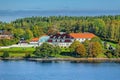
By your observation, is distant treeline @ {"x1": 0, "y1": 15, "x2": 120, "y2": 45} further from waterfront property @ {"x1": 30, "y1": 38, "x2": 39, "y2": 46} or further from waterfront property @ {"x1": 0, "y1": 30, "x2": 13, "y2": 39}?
waterfront property @ {"x1": 30, "y1": 38, "x2": 39, "y2": 46}

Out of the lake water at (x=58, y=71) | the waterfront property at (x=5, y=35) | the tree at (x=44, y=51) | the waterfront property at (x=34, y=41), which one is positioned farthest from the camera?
the waterfront property at (x=5, y=35)

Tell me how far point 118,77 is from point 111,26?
83.8 feet

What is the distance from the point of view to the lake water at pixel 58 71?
115 feet

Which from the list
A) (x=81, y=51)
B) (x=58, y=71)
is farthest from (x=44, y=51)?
(x=58, y=71)

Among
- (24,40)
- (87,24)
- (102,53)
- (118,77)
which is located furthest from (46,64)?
(87,24)

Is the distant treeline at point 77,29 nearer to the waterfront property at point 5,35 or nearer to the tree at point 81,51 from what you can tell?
the waterfront property at point 5,35

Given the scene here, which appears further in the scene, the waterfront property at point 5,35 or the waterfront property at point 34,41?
the waterfront property at point 5,35

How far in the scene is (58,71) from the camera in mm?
39094

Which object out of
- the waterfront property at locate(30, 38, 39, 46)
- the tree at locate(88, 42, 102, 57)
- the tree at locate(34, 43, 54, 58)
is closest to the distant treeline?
the waterfront property at locate(30, 38, 39, 46)

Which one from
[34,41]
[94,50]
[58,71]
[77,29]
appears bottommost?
[58,71]

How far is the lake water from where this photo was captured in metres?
35.0

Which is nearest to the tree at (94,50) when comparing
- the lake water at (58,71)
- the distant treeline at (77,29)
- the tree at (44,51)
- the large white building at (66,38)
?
the tree at (44,51)

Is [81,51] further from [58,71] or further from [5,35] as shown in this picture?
[5,35]

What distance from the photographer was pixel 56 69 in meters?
40.5
